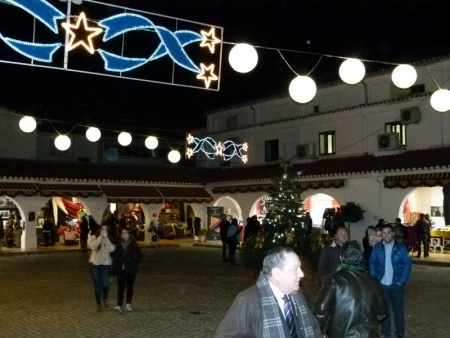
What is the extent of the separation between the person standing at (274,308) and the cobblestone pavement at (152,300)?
19.1ft

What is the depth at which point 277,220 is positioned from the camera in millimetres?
15414

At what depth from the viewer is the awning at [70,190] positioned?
90.2 ft

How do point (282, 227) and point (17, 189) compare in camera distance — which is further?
point (17, 189)

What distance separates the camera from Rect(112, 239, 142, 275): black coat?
36.4 feet

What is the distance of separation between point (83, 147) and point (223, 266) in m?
21.1

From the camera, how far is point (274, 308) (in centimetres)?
360

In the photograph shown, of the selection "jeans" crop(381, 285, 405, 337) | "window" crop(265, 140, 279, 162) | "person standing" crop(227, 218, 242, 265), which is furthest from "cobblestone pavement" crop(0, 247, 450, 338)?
"window" crop(265, 140, 279, 162)

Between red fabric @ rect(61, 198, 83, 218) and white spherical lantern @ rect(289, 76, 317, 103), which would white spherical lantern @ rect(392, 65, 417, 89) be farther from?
red fabric @ rect(61, 198, 83, 218)

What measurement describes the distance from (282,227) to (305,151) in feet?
48.1

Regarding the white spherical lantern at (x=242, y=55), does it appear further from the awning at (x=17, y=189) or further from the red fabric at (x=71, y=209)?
the red fabric at (x=71, y=209)

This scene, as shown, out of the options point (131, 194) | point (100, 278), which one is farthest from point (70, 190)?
point (100, 278)

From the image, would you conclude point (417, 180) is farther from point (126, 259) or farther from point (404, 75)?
point (126, 259)

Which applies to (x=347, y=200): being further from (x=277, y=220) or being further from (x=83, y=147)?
(x=83, y=147)

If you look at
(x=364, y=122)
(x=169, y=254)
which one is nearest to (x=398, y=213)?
(x=364, y=122)
